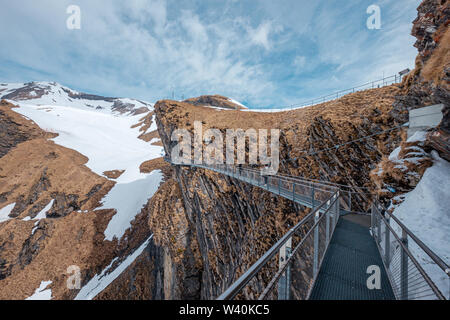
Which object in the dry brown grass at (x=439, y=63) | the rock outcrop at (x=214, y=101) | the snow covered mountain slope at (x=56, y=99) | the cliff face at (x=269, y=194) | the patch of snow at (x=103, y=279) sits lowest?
the patch of snow at (x=103, y=279)

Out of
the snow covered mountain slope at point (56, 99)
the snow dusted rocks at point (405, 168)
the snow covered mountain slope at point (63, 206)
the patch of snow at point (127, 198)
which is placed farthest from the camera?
the snow covered mountain slope at point (56, 99)

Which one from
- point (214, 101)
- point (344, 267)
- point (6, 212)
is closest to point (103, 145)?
point (6, 212)

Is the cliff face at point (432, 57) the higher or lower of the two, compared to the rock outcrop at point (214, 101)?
lower

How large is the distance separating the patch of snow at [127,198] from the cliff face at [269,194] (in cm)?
1186

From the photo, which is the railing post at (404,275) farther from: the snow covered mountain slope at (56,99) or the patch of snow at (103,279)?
the snow covered mountain slope at (56,99)

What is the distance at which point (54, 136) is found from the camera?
63312mm

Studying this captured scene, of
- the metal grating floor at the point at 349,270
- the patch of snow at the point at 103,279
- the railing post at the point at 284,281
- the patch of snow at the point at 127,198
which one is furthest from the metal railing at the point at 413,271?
the patch of snow at the point at 127,198

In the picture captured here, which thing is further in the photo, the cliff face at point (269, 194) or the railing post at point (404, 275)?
the cliff face at point (269, 194)

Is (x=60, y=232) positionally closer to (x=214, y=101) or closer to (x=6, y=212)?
(x=6, y=212)

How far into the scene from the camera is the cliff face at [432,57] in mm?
6047

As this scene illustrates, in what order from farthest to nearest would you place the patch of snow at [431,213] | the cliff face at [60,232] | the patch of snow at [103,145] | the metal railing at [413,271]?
the patch of snow at [103,145] → the cliff face at [60,232] → the patch of snow at [431,213] → the metal railing at [413,271]
